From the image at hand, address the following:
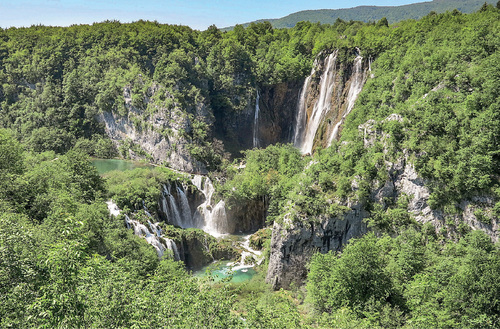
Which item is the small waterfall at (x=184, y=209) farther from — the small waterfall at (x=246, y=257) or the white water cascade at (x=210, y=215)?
the small waterfall at (x=246, y=257)

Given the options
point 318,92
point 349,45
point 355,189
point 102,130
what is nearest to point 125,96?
point 102,130

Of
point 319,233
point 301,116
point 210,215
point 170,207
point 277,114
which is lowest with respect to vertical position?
point 210,215

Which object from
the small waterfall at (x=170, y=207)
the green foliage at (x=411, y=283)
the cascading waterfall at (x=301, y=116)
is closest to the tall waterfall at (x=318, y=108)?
the cascading waterfall at (x=301, y=116)

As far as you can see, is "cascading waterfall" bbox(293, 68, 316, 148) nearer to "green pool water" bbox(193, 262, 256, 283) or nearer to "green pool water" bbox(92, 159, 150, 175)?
"green pool water" bbox(92, 159, 150, 175)

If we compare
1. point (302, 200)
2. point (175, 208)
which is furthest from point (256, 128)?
point (302, 200)

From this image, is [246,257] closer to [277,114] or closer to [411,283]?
[411,283]

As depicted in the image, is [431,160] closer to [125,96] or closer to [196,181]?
[196,181]
